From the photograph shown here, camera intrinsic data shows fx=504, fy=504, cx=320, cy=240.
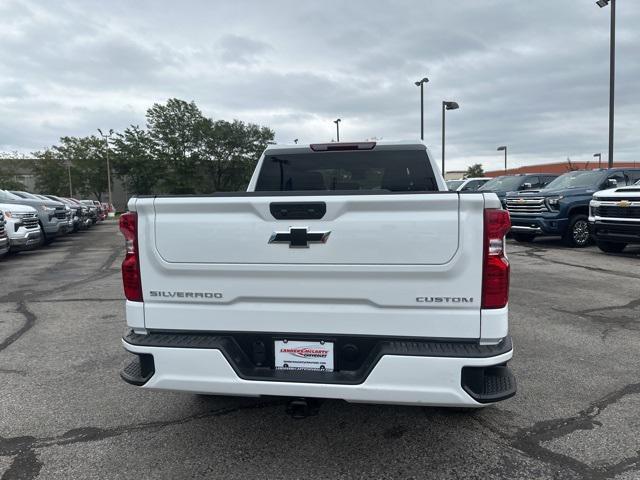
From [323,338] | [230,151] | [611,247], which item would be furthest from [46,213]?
[230,151]

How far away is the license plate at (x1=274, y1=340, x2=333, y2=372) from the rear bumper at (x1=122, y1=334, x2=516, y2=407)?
0.14 feet

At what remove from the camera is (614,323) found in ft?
19.1

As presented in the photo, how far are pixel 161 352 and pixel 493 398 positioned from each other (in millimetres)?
1803

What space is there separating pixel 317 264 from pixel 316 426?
1344 mm

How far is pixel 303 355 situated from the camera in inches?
110

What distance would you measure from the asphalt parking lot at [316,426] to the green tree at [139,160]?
5462 cm

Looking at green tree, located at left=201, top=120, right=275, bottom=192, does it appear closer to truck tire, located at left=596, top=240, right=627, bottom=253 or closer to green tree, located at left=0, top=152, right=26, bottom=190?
green tree, located at left=0, top=152, right=26, bottom=190

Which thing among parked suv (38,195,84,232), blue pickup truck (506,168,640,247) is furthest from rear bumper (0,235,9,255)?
blue pickup truck (506,168,640,247)

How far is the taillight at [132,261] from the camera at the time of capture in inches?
113

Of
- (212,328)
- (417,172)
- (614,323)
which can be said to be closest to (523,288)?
(614,323)

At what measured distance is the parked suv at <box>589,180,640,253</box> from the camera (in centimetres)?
1028

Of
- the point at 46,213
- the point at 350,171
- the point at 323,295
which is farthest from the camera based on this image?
the point at 46,213

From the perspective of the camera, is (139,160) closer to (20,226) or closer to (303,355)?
(20,226)

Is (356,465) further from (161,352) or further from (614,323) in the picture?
(614,323)
